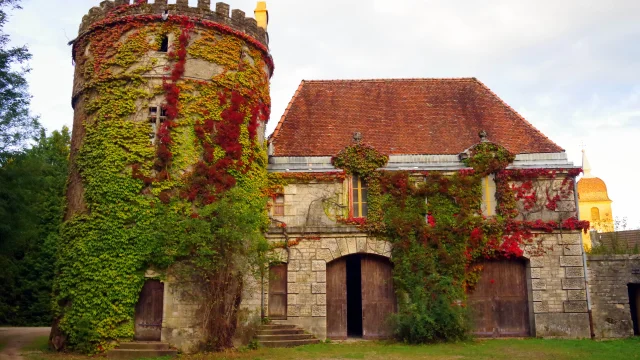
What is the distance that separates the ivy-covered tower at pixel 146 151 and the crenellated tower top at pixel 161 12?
3cm

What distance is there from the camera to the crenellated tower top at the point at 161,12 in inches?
636

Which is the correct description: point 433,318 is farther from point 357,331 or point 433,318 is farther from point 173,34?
point 173,34

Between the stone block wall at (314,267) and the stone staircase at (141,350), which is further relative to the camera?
the stone block wall at (314,267)

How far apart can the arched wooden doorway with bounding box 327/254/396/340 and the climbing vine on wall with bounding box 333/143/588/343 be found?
640mm

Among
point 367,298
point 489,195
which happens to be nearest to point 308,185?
point 367,298

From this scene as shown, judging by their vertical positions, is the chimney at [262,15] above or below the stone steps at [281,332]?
→ above

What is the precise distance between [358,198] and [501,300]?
18.4 feet

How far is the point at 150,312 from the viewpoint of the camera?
1461 cm

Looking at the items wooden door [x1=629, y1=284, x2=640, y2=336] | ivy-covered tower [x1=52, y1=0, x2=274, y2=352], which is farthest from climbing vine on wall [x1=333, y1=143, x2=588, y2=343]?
ivy-covered tower [x1=52, y1=0, x2=274, y2=352]

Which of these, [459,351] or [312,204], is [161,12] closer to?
[312,204]

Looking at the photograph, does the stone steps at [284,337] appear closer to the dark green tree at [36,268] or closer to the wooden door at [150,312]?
the wooden door at [150,312]

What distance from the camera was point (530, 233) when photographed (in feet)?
57.7

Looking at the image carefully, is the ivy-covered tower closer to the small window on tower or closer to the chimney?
the small window on tower

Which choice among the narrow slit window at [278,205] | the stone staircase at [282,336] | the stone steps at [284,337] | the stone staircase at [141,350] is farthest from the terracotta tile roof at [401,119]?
the stone staircase at [141,350]
